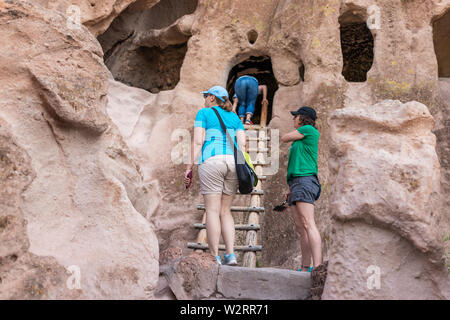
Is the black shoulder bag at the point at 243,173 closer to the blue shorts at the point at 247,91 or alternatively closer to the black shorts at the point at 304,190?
the black shorts at the point at 304,190

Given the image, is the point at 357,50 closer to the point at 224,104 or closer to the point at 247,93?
the point at 247,93

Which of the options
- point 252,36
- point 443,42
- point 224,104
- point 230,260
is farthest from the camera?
point 443,42

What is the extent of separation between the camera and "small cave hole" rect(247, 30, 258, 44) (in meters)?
6.23

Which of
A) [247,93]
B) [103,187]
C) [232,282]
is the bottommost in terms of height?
[232,282]

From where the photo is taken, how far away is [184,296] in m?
2.50

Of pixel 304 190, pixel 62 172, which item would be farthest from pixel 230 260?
pixel 62 172

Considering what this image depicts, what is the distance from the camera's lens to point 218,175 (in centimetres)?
281

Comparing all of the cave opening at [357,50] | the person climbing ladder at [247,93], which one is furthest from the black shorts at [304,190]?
the cave opening at [357,50]

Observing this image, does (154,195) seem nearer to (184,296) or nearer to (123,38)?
(184,296)

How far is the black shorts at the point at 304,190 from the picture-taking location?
290cm

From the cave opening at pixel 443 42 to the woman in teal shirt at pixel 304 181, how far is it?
5.88 meters

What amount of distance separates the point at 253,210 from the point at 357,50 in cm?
428

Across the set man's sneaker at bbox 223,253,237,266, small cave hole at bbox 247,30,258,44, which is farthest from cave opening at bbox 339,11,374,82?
man's sneaker at bbox 223,253,237,266

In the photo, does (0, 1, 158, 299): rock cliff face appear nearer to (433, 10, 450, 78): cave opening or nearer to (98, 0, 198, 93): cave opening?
(98, 0, 198, 93): cave opening
